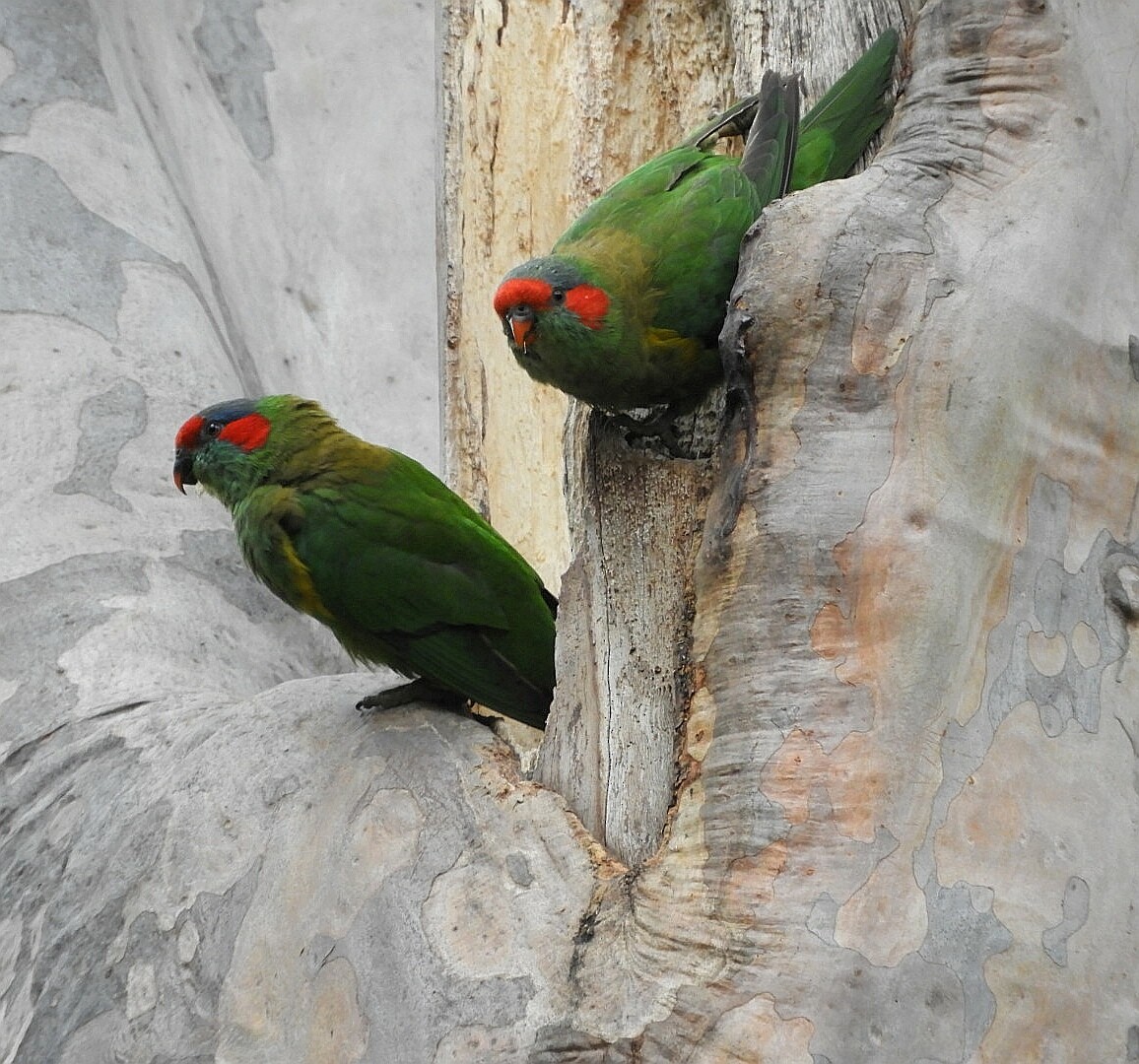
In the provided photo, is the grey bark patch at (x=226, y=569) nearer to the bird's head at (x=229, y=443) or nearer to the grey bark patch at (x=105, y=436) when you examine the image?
the grey bark patch at (x=105, y=436)

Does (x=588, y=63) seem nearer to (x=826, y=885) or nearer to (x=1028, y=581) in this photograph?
(x=1028, y=581)

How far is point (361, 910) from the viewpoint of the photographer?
6.30 ft

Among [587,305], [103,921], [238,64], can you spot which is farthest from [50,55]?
[103,921]

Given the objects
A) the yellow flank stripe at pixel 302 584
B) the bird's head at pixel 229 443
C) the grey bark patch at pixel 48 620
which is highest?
the bird's head at pixel 229 443

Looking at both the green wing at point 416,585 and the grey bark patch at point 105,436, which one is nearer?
the green wing at point 416,585

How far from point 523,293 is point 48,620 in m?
1.45

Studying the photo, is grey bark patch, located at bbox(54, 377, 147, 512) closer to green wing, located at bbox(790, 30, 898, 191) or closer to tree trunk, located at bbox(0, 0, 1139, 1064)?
tree trunk, located at bbox(0, 0, 1139, 1064)

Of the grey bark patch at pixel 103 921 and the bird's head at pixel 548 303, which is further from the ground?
the bird's head at pixel 548 303

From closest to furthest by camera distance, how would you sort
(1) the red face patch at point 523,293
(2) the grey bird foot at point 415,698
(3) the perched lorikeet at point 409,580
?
(1) the red face patch at point 523,293 → (2) the grey bird foot at point 415,698 → (3) the perched lorikeet at point 409,580

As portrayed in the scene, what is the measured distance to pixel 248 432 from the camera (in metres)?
2.82

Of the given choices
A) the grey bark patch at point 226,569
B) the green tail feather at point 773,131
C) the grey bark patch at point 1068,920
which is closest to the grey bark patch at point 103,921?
the grey bark patch at point 226,569

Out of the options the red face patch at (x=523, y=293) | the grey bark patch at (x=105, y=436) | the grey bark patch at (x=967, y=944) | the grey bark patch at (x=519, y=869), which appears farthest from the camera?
the grey bark patch at (x=105, y=436)

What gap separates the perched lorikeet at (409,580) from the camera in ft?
8.64

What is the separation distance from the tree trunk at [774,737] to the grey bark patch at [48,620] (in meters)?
0.02
